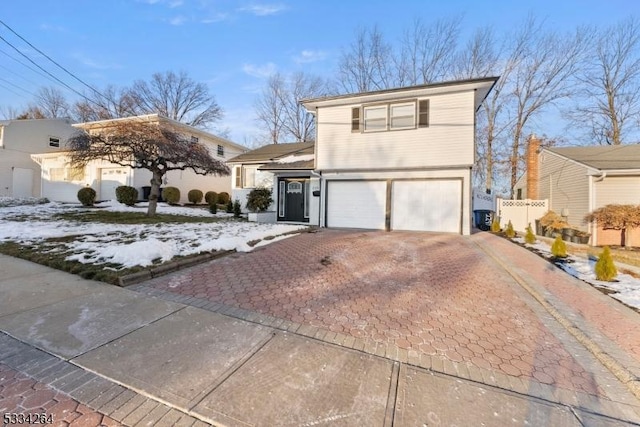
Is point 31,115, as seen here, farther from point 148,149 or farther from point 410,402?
point 410,402

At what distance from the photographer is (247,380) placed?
87.4 inches

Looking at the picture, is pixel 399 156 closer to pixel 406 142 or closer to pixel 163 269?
pixel 406 142

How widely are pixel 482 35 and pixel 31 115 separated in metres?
43.6

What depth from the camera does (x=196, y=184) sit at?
21.6 meters

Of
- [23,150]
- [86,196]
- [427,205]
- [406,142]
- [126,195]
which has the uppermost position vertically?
[23,150]

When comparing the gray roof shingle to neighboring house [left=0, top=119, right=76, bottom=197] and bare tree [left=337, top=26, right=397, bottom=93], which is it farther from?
neighboring house [left=0, top=119, right=76, bottom=197]

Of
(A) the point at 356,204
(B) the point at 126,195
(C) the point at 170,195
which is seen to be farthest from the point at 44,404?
(C) the point at 170,195

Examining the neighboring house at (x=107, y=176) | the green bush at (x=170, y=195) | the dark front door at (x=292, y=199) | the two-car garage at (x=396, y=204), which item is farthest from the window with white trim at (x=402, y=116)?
the green bush at (x=170, y=195)

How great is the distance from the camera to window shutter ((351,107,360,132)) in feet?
39.0

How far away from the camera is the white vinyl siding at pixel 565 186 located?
36.4 feet

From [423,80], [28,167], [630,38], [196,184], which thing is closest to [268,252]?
[196,184]

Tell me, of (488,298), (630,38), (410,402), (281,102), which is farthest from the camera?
(281,102)

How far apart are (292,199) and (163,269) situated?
9.23 meters

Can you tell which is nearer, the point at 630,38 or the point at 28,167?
the point at 630,38
